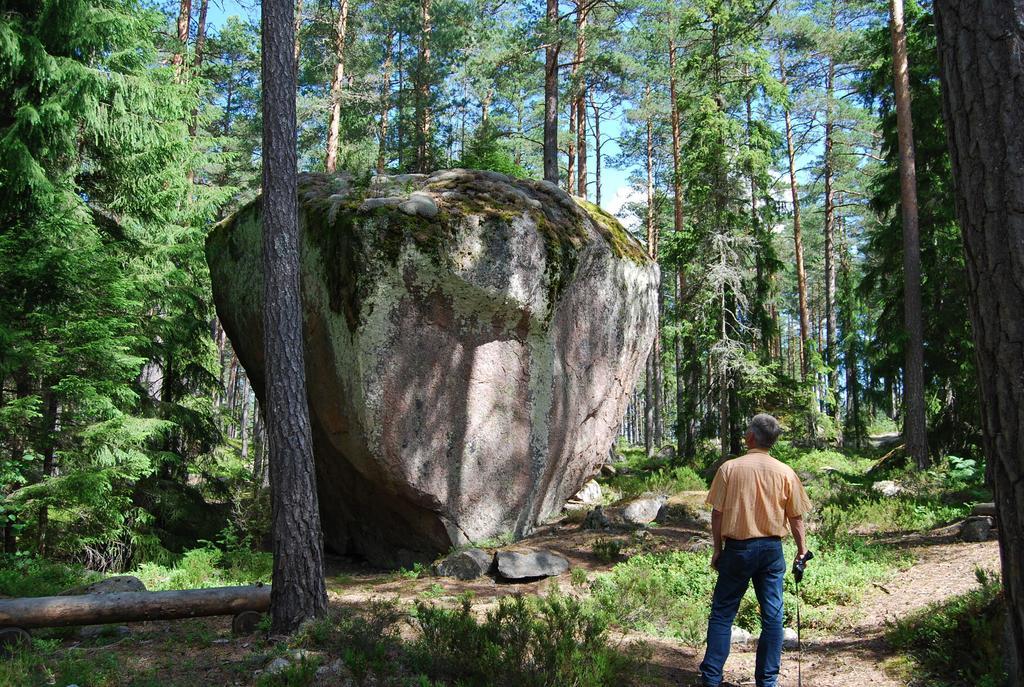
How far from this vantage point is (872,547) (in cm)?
830

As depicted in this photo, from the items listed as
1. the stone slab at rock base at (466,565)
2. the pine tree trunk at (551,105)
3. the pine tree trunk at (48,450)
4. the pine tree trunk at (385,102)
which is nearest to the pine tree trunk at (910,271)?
the pine tree trunk at (551,105)

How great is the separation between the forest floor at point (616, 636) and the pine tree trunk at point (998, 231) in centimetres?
315

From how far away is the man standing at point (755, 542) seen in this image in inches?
179

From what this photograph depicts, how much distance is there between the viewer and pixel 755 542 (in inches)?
179

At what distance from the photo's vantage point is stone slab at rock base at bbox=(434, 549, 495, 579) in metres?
8.45

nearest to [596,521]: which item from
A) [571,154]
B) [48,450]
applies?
[48,450]

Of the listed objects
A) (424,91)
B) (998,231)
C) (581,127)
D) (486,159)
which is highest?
(581,127)

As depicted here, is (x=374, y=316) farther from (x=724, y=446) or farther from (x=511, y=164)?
(x=724, y=446)

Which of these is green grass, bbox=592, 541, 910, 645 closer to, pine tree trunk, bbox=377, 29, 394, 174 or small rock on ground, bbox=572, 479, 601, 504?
small rock on ground, bbox=572, 479, 601, 504

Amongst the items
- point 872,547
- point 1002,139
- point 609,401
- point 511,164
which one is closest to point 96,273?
point 511,164

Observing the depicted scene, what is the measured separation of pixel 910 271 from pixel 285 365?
39.9ft

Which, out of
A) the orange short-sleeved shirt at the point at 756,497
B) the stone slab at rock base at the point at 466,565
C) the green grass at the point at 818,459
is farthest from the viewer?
the green grass at the point at 818,459

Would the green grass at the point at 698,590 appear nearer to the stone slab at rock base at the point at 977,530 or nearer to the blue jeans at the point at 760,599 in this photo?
the stone slab at rock base at the point at 977,530

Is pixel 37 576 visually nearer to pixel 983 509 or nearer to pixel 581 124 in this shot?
pixel 983 509
